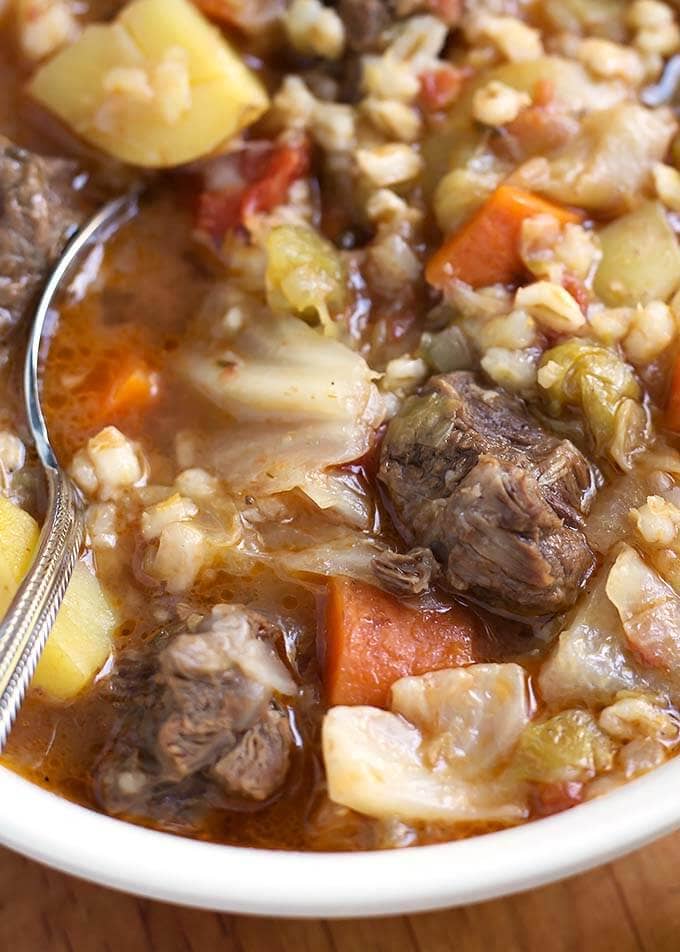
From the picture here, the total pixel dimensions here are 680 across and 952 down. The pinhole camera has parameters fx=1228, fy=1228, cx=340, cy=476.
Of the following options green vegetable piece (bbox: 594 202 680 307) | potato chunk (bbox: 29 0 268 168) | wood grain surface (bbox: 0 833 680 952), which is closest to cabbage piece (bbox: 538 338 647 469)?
green vegetable piece (bbox: 594 202 680 307)

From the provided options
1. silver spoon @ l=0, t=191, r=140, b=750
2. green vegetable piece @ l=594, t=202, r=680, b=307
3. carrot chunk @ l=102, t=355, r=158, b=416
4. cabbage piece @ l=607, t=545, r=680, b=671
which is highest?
silver spoon @ l=0, t=191, r=140, b=750

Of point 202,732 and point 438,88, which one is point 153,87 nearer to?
point 438,88

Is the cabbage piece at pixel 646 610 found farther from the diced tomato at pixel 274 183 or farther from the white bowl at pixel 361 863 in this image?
the diced tomato at pixel 274 183

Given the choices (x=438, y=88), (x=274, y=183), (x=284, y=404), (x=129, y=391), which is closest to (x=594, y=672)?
(x=284, y=404)

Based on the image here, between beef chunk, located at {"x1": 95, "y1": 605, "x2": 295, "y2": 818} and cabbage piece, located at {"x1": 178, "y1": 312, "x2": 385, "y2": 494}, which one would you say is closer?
beef chunk, located at {"x1": 95, "y1": 605, "x2": 295, "y2": 818}

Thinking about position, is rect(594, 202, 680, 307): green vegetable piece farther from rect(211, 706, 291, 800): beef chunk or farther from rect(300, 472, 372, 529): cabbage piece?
rect(211, 706, 291, 800): beef chunk

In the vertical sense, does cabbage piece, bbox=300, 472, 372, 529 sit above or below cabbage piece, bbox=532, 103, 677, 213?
below

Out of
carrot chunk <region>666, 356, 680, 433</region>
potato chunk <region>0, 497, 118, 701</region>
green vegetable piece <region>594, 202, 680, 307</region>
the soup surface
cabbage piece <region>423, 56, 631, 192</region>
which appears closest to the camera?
the soup surface
